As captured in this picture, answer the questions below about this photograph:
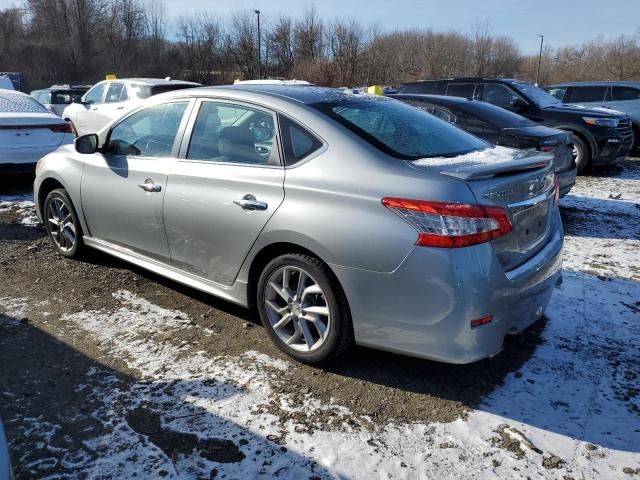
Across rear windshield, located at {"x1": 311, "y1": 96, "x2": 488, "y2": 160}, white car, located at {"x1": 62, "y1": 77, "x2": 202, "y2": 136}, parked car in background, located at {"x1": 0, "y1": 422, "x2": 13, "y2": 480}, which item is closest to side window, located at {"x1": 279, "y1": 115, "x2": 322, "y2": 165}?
rear windshield, located at {"x1": 311, "y1": 96, "x2": 488, "y2": 160}

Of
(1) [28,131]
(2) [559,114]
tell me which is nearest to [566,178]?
(2) [559,114]

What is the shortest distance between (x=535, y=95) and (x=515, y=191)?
8079mm

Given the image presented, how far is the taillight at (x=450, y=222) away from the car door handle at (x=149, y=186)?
1.96m

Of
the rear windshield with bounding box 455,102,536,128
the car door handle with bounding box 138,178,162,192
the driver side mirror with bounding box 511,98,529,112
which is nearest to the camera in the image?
the car door handle with bounding box 138,178,162,192

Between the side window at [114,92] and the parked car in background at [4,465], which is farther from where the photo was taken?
the side window at [114,92]

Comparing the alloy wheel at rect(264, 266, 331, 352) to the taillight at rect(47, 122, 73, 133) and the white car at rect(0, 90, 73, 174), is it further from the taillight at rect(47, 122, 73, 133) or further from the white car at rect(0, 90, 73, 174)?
the taillight at rect(47, 122, 73, 133)

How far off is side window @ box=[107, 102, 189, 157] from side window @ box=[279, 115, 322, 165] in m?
1.01

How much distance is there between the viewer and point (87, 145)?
4.38 m

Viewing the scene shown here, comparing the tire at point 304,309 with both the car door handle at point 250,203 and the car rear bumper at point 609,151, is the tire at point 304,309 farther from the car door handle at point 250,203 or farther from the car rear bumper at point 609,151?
the car rear bumper at point 609,151

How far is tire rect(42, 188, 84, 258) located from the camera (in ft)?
15.8

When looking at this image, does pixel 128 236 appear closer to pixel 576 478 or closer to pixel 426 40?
pixel 576 478

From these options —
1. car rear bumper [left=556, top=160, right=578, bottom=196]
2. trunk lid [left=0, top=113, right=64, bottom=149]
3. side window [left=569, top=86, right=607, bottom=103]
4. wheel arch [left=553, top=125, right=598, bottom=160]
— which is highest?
side window [left=569, top=86, right=607, bottom=103]

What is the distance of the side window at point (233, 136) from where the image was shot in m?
3.36

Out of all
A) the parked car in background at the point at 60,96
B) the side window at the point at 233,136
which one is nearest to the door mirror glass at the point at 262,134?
the side window at the point at 233,136
